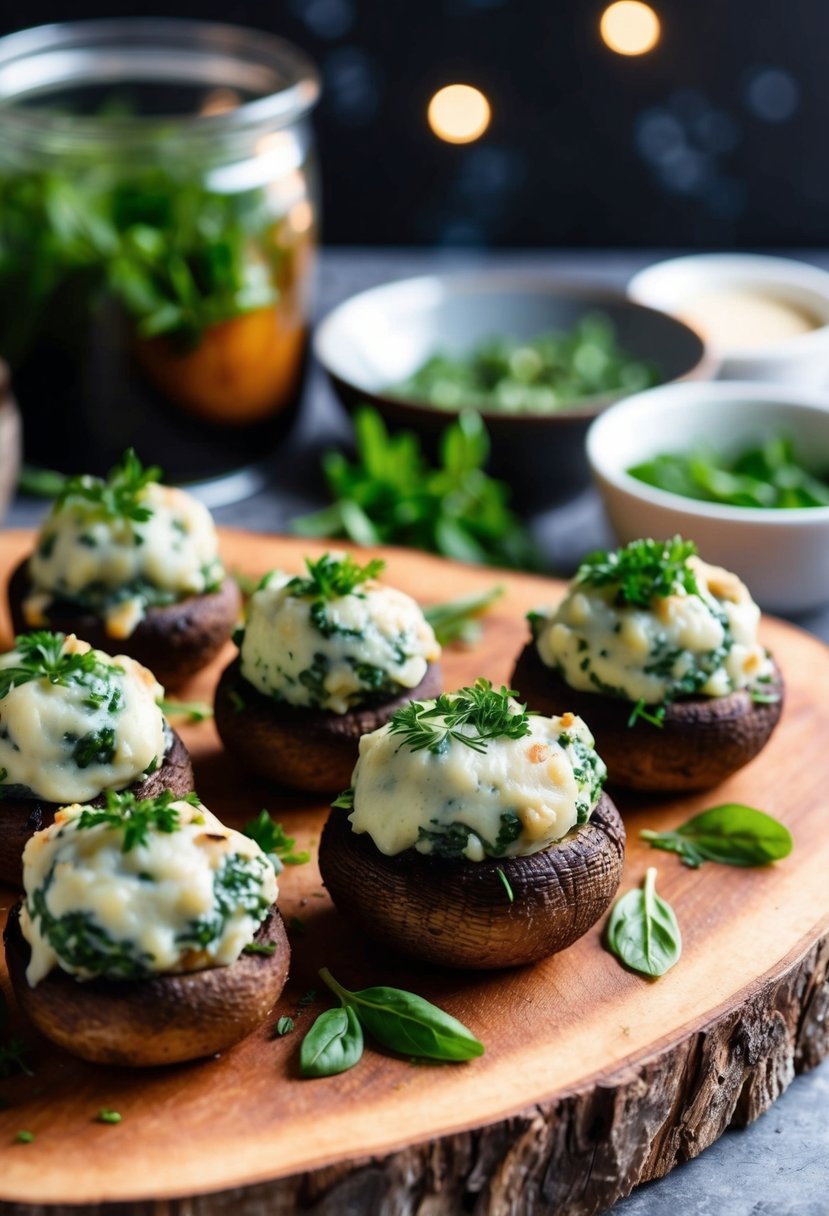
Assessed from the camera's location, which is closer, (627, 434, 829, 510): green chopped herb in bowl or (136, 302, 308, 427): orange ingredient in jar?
(627, 434, 829, 510): green chopped herb in bowl

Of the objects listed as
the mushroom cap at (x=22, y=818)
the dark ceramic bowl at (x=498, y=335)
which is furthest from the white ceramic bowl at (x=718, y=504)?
the mushroom cap at (x=22, y=818)

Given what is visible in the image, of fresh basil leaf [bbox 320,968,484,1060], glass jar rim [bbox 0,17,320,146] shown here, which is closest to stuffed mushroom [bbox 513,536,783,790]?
fresh basil leaf [bbox 320,968,484,1060]

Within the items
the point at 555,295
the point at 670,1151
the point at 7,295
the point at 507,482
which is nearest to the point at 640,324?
the point at 555,295

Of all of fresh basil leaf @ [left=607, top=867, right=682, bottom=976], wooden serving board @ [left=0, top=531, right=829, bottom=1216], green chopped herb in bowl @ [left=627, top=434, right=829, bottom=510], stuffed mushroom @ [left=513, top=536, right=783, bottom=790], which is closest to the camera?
wooden serving board @ [left=0, top=531, right=829, bottom=1216]

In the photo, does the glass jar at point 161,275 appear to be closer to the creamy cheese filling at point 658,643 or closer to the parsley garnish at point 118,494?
the parsley garnish at point 118,494

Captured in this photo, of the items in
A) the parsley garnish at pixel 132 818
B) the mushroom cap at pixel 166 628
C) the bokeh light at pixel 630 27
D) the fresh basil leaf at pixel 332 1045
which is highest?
the bokeh light at pixel 630 27

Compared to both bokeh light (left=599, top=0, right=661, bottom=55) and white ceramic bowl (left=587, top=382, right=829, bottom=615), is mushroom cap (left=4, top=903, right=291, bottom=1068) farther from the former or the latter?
bokeh light (left=599, top=0, right=661, bottom=55)

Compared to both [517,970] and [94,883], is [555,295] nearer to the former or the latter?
[517,970]
